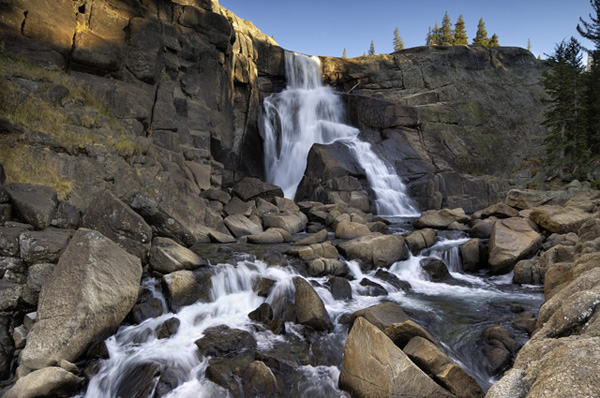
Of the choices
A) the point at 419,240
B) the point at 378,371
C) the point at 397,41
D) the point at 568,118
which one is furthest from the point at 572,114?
the point at 397,41

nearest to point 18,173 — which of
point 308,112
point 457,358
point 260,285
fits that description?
point 260,285

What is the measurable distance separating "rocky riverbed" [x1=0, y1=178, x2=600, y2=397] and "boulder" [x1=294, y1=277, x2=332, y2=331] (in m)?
0.03

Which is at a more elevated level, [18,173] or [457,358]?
[18,173]

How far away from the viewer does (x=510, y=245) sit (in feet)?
45.7

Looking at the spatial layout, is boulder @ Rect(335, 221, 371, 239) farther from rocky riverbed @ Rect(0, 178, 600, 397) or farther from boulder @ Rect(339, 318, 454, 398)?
boulder @ Rect(339, 318, 454, 398)

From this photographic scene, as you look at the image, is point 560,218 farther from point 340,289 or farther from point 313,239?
point 340,289

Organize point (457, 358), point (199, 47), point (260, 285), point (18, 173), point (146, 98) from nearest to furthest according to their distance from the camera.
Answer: point (457, 358)
point (260, 285)
point (18, 173)
point (146, 98)
point (199, 47)

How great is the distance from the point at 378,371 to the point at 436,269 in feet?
29.3

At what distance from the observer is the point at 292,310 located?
9016 mm

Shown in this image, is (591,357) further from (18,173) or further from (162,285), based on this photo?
(18,173)

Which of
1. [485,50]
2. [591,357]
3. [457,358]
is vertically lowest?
[457,358]

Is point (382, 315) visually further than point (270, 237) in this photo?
No

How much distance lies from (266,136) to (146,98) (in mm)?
12230

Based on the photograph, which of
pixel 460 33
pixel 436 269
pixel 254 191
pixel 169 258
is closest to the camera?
pixel 169 258
